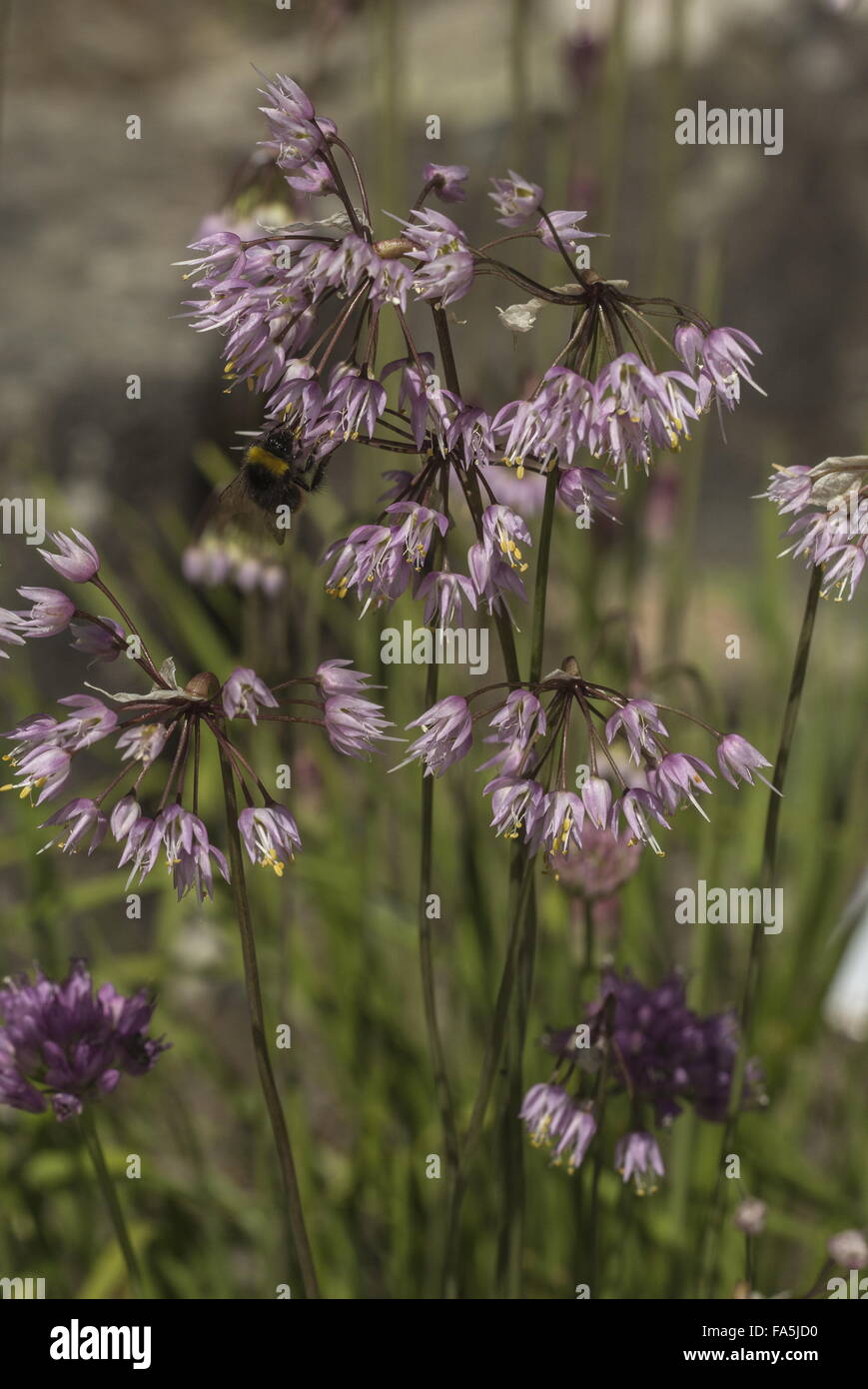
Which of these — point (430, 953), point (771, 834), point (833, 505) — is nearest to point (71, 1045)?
point (430, 953)

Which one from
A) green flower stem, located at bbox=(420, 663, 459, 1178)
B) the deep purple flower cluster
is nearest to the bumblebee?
green flower stem, located at bbox=(420, 663, 459, 1178)

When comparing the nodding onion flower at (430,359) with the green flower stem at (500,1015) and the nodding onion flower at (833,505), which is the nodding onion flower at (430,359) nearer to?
the nodding onion flower at (833,505)

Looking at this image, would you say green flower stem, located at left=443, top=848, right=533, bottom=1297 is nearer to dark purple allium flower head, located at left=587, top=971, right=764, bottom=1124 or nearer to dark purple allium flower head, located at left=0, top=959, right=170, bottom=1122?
dark purple allium flower head, located at left=587, top=971, right=764, bottom=1124

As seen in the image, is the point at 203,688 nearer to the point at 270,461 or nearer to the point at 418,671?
the point at 270,461

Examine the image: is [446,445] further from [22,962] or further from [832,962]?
[22,962]

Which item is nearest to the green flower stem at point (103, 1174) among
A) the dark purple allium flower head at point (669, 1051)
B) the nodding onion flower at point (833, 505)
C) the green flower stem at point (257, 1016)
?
the green flower stem at point (257, 1016)
